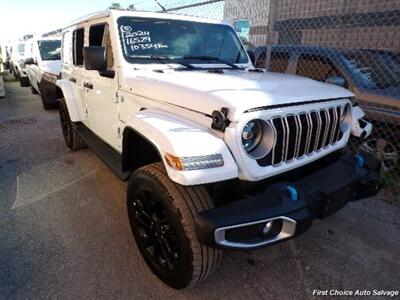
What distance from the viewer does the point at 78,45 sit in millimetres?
4312

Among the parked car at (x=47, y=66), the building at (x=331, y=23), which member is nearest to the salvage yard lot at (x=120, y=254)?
the building at (x=331, y=23)

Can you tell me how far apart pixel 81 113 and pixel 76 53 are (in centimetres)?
82

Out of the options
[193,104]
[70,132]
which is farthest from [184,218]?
[70,132]

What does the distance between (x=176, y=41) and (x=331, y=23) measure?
228 inches

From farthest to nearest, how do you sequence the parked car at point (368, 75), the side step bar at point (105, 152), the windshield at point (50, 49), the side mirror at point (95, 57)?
the windshield at point (50, 49)
the parked car at point (368, 75)
the side step bar at point (105, 152)
the side mirror at point (95, 57)

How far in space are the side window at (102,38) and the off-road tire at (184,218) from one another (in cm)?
149

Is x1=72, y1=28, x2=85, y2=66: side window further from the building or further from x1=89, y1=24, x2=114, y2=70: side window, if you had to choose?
the building

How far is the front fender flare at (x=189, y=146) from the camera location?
6.07ft

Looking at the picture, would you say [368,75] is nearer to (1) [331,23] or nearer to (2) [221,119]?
(1) [331,23]

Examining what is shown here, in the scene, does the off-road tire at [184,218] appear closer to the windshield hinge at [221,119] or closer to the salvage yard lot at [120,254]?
the salvage yard lot at [120,254]

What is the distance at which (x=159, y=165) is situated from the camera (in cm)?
228

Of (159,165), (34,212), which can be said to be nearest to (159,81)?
(159,165)

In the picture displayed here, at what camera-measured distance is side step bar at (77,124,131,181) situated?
302 cm

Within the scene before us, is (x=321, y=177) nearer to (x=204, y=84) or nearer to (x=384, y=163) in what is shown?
(x=204, y=84)
